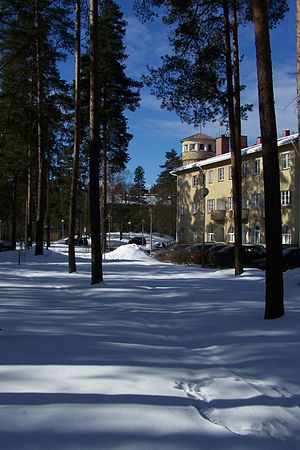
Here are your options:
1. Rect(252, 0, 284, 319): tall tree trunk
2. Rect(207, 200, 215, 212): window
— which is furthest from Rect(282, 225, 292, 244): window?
Rect(252, 0, 284, 319): tall tree trunk

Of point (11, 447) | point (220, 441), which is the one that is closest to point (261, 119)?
point (220, 441)

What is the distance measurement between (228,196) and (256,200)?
4397 mm

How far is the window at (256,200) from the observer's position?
4488cm

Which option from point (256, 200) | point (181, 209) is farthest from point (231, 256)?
point (181, 209)

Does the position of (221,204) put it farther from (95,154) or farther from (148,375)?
(148,375)

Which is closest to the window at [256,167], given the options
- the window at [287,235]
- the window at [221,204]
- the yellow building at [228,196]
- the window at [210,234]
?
the yellow building at [228,196]

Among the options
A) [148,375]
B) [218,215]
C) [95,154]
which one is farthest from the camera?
[218,215]

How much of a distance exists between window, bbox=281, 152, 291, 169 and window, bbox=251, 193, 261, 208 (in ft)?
15.9

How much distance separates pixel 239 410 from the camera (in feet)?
15.0

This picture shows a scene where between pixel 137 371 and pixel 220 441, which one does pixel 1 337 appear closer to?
pixel 137 371

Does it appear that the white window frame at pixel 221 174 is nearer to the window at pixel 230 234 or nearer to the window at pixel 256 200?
the window at pixel 256 200

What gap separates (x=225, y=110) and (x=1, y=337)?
13855 mm

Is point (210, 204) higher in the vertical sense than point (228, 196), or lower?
lower

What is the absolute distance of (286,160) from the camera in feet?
133
